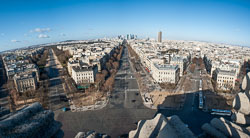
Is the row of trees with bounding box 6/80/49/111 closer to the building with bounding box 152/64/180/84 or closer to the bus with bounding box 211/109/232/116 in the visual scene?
the building with bounding box 152/64/180/84

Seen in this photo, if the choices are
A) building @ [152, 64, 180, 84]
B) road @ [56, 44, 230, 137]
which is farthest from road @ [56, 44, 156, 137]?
building @ [152, 64, 180, 84]

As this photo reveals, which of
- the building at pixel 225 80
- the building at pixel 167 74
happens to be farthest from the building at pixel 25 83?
the building at pixel 225 80

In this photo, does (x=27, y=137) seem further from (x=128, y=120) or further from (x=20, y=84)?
(x=20, y=84)

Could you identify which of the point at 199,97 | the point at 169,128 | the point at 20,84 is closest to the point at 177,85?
the point at 199,97

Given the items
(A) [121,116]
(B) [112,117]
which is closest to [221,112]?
(A) [121,116]

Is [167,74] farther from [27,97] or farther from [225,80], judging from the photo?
[27,97]

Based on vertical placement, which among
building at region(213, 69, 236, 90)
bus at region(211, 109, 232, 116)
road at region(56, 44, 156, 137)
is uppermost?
building at region(213, 69, 236, 90)
